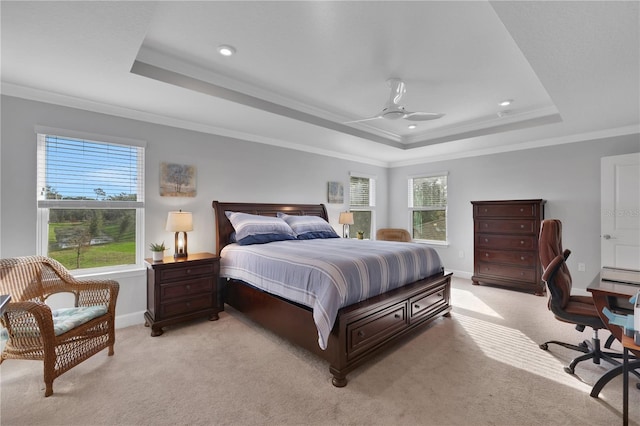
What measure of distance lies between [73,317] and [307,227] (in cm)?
280

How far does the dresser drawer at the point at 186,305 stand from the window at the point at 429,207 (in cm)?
459

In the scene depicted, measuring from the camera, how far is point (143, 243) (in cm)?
348

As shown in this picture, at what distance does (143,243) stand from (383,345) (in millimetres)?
2942

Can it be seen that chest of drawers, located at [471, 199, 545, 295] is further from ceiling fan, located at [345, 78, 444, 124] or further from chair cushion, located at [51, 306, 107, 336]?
chair cushion, located at [51, 306, 107, 336]

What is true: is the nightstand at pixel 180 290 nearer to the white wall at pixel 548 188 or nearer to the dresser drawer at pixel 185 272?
the dresser drawer at pixel 185 272

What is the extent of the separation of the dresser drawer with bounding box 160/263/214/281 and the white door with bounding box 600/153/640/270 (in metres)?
5.26

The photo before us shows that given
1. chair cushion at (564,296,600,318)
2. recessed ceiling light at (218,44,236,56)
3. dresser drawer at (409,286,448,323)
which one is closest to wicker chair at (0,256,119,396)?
recessed ceiling light at (218,44,236,56)

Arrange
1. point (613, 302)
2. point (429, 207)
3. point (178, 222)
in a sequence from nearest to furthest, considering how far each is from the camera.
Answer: point (613, 302) → point (178, 222) → point (429, 207)

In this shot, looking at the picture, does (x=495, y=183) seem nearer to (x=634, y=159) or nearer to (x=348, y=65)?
(x=634, y=159)

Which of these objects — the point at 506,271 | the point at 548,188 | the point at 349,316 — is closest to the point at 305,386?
the point at 349,316

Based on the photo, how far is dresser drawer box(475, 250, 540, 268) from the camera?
4.44m

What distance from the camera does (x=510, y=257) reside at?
465cm

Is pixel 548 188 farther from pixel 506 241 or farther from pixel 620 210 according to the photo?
pixel 506 241

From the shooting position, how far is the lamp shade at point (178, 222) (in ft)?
11.0
